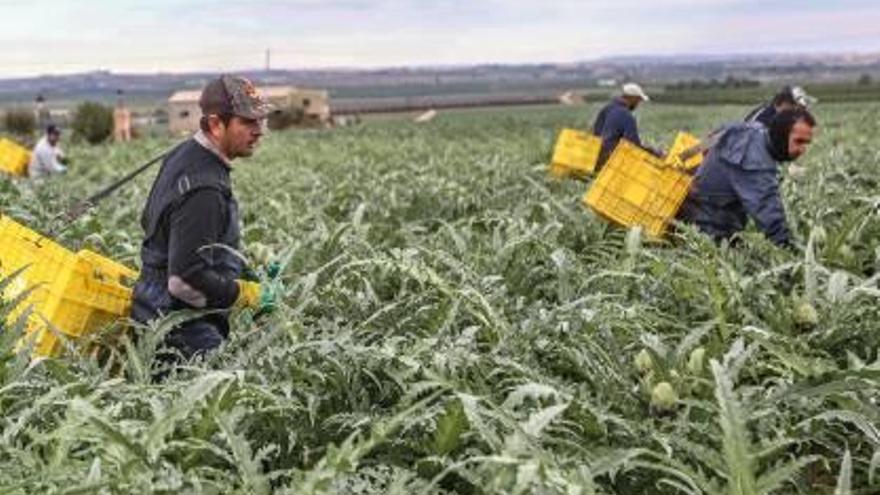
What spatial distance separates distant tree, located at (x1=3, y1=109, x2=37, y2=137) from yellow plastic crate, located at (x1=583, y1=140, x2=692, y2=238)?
36.6 metres

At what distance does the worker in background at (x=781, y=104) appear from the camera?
20.6 ft

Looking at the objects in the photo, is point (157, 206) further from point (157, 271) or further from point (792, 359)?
point (792, 359)

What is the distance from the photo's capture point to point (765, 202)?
6.05 metres

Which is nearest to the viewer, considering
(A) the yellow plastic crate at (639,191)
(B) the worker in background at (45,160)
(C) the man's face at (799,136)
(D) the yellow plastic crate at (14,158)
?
(C) the man's face at (799,136)

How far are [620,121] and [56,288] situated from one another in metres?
6.80

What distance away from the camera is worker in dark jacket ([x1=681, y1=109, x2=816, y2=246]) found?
5.98 metres

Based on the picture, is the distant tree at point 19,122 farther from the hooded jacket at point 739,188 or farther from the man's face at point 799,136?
→ the man's face at point 799,136

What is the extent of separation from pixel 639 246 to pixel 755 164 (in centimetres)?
77

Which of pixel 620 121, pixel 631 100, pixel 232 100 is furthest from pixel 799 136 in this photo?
pixel 631 100

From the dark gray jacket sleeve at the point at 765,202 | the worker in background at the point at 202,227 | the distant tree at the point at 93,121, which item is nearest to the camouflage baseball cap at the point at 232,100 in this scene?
the worker in background at the point at 202,227

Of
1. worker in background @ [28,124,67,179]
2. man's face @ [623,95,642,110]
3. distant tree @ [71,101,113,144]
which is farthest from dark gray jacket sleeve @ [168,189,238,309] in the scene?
distant tree @ [71,101,113,144]

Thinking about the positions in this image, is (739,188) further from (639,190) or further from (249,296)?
(249,296)

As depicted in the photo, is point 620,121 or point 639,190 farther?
point 620,121

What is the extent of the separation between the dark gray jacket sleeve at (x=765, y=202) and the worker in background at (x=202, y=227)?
8.92 feet
